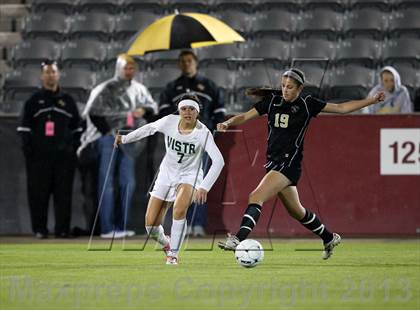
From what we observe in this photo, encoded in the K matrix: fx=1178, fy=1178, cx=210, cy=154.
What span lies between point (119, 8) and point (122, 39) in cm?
97

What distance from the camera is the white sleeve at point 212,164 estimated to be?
12258 millimetres

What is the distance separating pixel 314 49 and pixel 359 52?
759 millimetres

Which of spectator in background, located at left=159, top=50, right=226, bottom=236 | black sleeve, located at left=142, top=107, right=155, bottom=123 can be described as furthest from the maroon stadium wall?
black sleeve, located at left=142, top=107, right=155, bottom=123

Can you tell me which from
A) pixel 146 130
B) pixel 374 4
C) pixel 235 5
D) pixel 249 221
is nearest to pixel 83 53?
pixel 235 5

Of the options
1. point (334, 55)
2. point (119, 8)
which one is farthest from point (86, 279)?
point (119, 8)

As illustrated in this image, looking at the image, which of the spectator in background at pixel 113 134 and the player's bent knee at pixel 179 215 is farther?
the spectator in background at pixel 113 134

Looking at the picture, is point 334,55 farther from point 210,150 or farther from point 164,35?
point 210,150

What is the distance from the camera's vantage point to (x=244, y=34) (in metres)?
20.7

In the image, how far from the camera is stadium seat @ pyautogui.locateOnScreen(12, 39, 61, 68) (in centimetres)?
2089

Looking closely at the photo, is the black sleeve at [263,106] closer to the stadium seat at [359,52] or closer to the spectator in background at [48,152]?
the spectator in background at [48,152]

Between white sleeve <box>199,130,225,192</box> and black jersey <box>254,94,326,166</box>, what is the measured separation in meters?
0.54

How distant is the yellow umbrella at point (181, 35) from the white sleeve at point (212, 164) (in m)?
3.97

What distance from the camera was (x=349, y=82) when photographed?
749 inches

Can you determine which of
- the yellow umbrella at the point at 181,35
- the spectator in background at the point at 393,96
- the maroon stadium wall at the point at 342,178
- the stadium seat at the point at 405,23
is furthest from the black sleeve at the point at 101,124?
the stadium seat at the point at 405,23
